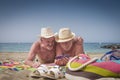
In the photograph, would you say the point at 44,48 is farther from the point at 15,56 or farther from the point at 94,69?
the point at 15,56

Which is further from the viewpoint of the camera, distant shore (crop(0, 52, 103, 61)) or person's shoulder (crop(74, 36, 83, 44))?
distant shore (crop(0, 52, 103, 61))

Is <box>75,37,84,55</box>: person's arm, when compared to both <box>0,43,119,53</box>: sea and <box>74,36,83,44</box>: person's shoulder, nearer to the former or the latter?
<box>74,36,83,44</box>: person's shoulder

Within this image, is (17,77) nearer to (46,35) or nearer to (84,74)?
(84,74)

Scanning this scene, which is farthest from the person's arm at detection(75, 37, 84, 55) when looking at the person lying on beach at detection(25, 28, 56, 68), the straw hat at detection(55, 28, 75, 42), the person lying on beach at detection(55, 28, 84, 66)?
the person lying on beach at detection(25, 28, 56, 68)

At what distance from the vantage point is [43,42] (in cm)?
346

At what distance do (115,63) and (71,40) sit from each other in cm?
136

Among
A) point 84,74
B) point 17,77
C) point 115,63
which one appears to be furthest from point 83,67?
point 17,77

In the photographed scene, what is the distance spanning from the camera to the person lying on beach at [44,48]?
11.2 feet

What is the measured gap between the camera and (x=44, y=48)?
138 inches

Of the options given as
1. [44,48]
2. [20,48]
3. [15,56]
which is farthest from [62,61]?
[20,48]

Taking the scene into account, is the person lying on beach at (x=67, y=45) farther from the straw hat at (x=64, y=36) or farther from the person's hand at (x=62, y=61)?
the person's hand at (x=62, y=61)

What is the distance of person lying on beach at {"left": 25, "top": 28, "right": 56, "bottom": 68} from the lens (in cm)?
342

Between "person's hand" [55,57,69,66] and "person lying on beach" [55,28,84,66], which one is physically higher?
"person lying on beach" [55,28,84,66]

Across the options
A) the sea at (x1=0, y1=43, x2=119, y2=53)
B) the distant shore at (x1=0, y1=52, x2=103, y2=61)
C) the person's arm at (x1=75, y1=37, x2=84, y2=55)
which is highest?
the person's arm at (x1=75, y1=37, x2=84, y2=55)
